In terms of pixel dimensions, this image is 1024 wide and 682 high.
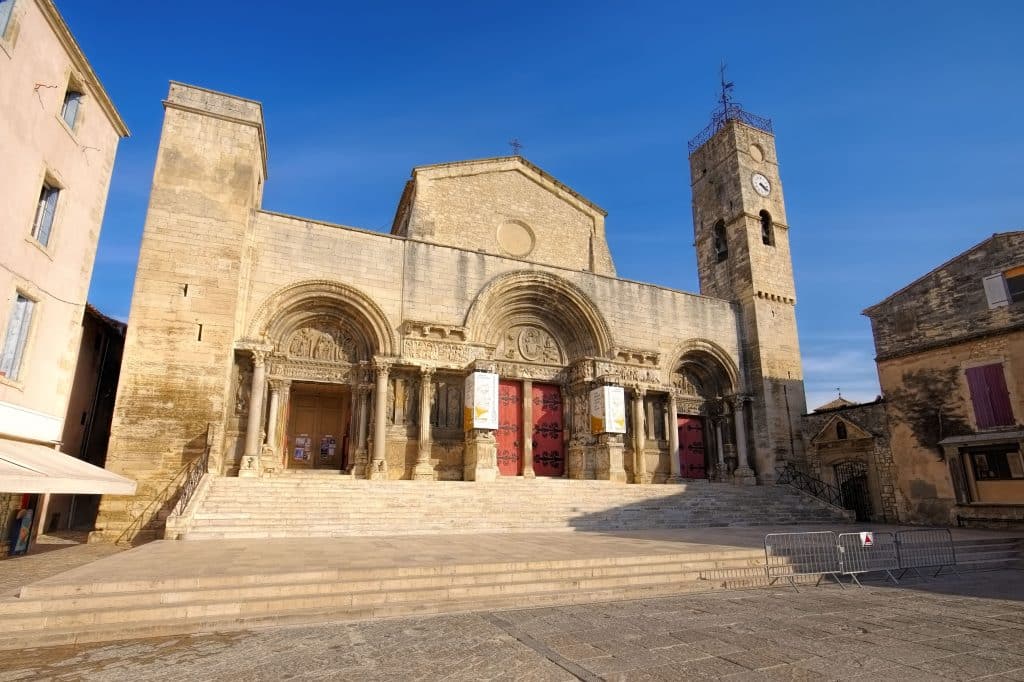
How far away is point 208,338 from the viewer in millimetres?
13156

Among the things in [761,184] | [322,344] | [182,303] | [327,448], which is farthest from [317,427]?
[761,184]

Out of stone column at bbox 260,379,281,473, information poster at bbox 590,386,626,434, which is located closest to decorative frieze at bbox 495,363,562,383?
information poster at bbox 590,386,626,434

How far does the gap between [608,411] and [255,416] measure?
9.97 m

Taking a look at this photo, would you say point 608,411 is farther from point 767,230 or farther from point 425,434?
point 767,230

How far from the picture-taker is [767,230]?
22828 mm

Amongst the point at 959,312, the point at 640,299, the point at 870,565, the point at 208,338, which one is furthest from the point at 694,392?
the point at 208,338

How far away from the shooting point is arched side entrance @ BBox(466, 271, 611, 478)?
1739 centimetres

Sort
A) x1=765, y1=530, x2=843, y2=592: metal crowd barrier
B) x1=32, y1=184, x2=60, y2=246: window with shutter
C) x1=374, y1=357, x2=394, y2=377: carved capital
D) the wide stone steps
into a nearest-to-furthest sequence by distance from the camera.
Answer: the wide stone steps
x1=765, y1=530, x2=843, y2=592: metal crowd barrier
x1=32, y1=184, x2=60, y2=246: window with shutter
x1=374, y1=357, x2=394, y2=377: carved capital

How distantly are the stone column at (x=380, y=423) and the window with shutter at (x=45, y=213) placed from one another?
24.5 feet

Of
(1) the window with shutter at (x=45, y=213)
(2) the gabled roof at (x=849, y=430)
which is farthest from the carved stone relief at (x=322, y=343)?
(2) the gabled roof at (x=849, y=430)

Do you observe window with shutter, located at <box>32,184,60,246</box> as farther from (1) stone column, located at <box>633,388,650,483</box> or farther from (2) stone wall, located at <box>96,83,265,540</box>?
(1) stone column, located at <box>633,388,650,483</box>

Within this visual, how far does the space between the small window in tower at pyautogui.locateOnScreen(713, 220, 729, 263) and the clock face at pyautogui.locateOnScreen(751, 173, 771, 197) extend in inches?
73.9

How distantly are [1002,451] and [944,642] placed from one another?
13597 mm

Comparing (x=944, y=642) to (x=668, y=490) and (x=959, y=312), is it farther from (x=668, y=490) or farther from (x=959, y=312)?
(x=959, y=312)
